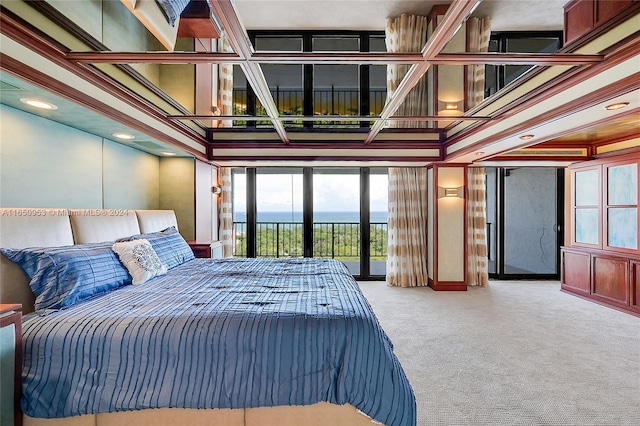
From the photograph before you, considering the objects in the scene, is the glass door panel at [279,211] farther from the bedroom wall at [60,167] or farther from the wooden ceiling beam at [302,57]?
the wooden ceiling beam at [302,57]

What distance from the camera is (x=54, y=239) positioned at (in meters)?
2.36

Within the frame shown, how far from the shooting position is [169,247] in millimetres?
3336

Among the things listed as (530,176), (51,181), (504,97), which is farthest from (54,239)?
(530,176)

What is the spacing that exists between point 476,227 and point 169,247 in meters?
4.85

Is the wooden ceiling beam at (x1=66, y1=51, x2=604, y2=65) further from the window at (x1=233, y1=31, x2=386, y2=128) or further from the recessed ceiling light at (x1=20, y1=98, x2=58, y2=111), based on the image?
the window at (x1=233, y1=31, x2=386, y2=128)

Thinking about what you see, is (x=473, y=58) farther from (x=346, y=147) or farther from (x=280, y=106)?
(x=280, y=106)

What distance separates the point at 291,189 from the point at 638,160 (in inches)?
202

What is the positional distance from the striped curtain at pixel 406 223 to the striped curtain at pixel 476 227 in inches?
31.8

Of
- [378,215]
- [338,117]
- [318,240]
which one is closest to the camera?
[338,117]

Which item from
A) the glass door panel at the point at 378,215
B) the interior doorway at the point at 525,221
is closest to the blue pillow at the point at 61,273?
the glass door panel at the point at 378,215

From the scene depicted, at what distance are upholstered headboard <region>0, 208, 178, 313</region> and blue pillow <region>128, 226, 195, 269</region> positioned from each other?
0.23m

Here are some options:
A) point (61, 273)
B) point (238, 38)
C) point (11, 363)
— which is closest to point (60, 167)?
point (61, 273)

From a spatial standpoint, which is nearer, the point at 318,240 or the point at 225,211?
the point at 225,211

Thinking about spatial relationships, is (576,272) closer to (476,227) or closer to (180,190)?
(476,227)
